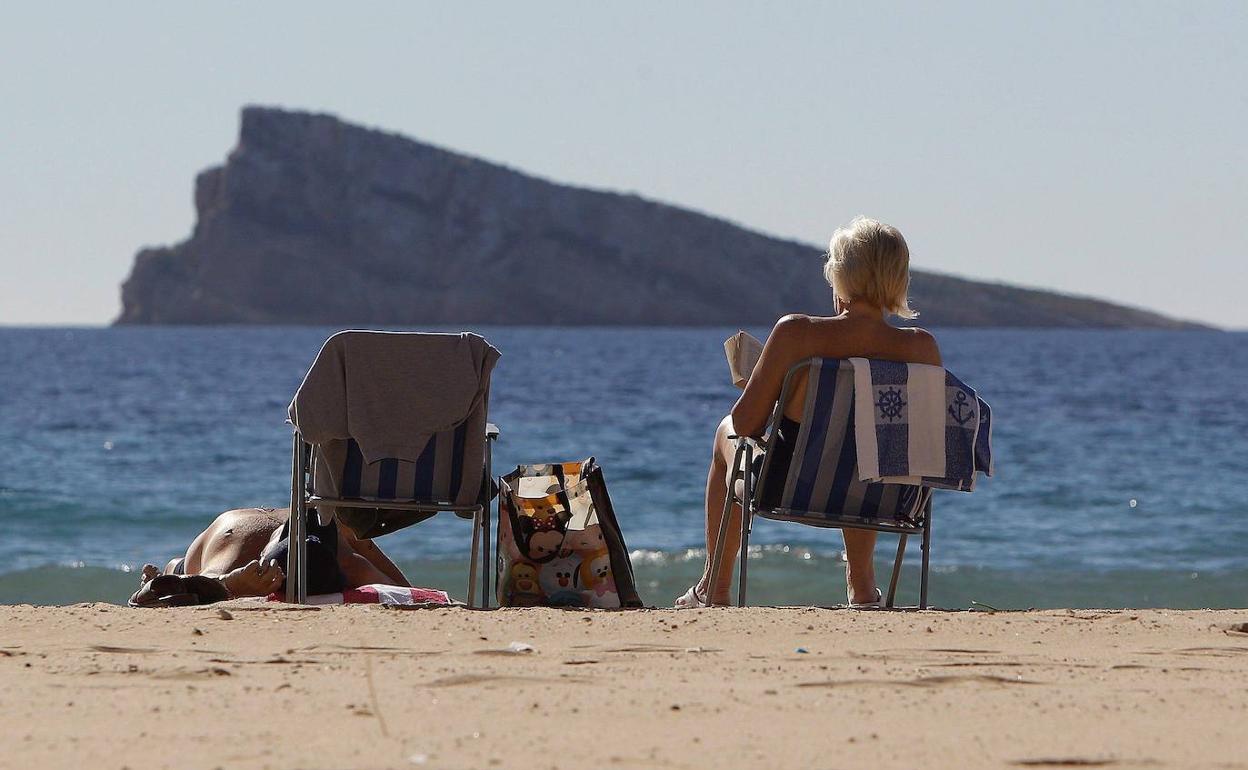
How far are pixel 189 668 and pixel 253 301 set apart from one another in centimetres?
11030

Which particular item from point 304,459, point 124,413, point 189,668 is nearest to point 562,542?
point 304,459

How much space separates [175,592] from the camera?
4438 mm

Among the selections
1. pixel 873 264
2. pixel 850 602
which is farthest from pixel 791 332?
pixel 850 602

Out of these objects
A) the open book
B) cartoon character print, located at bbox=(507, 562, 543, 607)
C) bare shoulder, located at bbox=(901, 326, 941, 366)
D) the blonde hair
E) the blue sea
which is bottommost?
the blue sea

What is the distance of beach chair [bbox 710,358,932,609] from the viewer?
423 cm

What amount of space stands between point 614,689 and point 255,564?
6.62 ft

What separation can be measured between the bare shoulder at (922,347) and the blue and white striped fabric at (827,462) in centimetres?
22

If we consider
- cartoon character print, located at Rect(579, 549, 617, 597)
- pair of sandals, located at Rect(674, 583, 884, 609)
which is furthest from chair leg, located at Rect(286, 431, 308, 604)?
pair of sandals, located at Rect(674, 583, 884, 609)

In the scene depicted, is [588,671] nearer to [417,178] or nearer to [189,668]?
[189,668]

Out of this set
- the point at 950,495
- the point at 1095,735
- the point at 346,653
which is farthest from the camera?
the point at 950,495

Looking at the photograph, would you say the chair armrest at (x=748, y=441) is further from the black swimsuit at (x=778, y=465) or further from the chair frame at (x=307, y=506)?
the chair frame at (x=307, y=506)

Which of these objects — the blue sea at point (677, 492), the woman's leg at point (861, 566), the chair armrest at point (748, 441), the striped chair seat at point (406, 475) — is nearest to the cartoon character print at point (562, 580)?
the striped chair seat at point (406, 475)

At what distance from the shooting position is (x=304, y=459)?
4.47m

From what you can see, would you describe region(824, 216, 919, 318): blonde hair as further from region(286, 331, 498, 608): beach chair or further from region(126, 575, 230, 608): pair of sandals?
region(126, 575, 230, 608): pair of sandals
